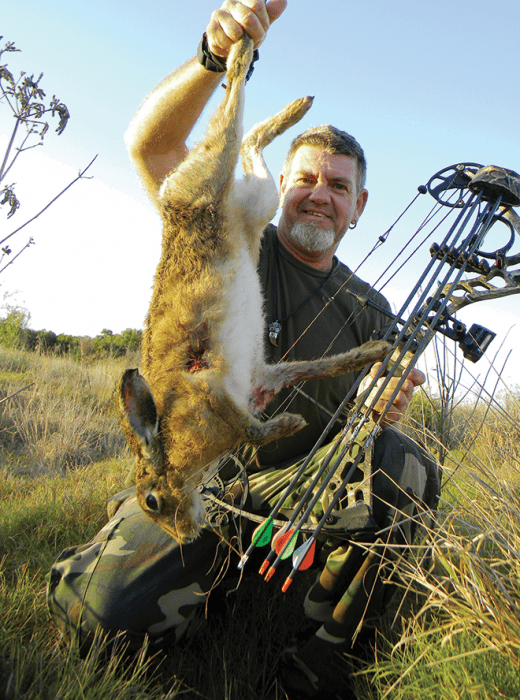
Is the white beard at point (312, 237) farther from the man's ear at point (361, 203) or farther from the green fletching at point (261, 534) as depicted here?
the green fletching at point (261, 534)

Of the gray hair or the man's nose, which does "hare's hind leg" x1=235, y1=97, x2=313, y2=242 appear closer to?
the man's nose

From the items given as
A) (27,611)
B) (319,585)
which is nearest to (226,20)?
(319,585)

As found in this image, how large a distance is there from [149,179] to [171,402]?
181 cm

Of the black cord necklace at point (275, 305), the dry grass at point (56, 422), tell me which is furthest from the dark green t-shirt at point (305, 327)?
the dry grass at point (56, 422)

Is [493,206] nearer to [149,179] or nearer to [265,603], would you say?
[149,179]

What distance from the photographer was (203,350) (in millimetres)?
3031

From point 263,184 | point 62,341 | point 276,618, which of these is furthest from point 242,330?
point 62,341

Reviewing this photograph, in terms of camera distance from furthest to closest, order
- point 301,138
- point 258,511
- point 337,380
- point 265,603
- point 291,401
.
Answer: point 301,138 → point 337,380 → point 291,401 → point 258,511 → point 265,603

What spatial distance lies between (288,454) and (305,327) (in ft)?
3.49

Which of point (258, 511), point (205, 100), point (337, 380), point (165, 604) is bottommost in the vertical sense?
point (165, 604)

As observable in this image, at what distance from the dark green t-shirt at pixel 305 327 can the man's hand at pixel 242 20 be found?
5.53 feet

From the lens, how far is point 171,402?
2.99 metres

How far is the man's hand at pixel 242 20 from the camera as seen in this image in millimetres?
2725

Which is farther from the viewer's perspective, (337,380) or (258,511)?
(337,380)
